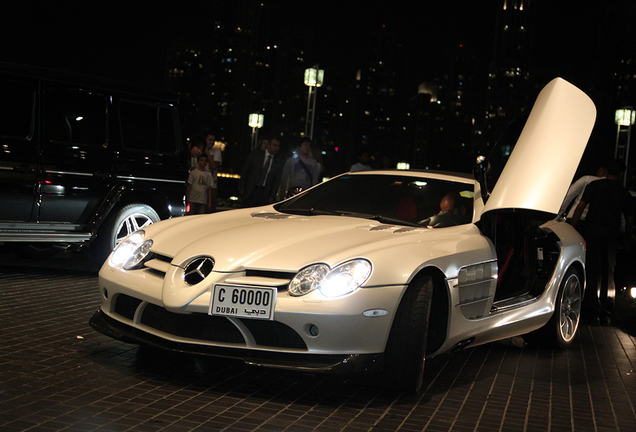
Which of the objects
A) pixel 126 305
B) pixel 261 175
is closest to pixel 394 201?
pixel 126 305

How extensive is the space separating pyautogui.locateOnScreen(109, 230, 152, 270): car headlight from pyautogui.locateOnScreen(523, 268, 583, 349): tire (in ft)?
11.4

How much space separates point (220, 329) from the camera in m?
4.42

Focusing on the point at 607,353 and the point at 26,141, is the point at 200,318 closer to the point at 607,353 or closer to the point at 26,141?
the point at 607,353

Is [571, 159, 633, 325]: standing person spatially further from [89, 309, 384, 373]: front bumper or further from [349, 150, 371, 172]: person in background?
[349, 150, 371, 172]: person in background

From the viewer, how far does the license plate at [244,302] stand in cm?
428

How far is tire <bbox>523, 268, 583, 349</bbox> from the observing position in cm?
660

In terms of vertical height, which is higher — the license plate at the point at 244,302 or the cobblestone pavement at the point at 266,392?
the license plate at the point at 244,302

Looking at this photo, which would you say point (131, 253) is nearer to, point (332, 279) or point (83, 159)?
point (332, 279)

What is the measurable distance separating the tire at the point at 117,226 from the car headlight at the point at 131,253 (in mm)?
4147

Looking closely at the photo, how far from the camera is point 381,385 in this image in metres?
4.59

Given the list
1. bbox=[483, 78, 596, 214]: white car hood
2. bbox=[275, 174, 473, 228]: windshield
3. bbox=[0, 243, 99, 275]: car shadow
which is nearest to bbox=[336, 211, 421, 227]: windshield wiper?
bbox=[275, 174, 473, 228]: windshield

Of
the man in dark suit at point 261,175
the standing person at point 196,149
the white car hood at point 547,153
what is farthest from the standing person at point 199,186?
the white car hood at point 547,153

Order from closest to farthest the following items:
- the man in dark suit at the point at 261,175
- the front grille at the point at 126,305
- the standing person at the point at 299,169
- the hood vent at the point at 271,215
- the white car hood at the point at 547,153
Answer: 1. the front grille at the point at 126,305
2. the white car hood at the point at 547,153
3. the hood vent at the point at 271,215
4. the man in dark suit at the point at 261,175
5. the standing person at the point at 299,169

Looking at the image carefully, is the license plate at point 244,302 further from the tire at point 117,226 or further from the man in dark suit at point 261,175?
the man in dark suit at point 261,175
